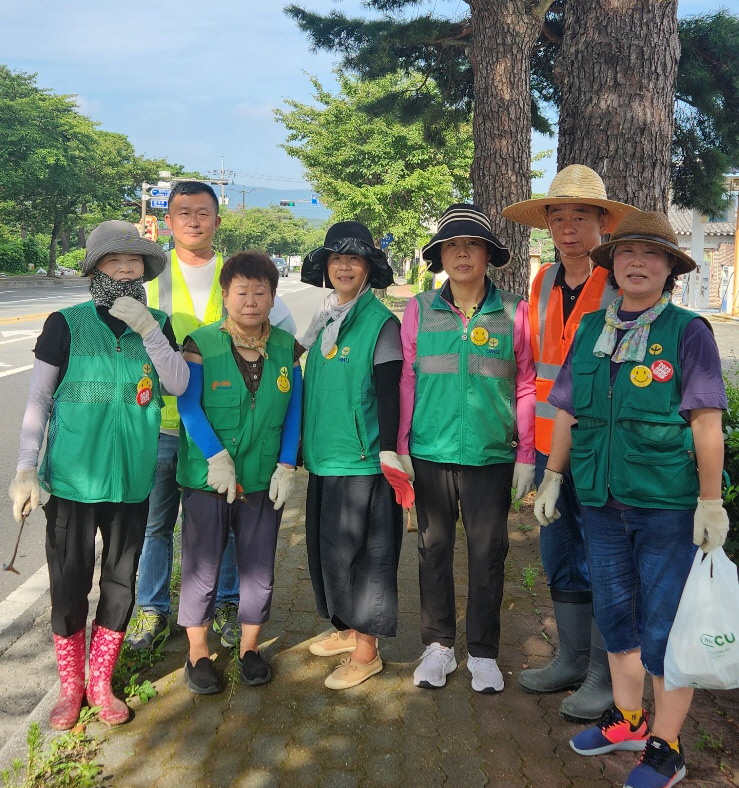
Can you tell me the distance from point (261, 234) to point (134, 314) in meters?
87.6

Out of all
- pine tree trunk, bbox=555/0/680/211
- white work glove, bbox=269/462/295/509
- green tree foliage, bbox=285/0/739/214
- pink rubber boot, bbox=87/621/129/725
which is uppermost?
green tree foliage, bbox=285/0/739/214

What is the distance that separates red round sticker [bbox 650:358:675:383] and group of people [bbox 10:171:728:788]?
0.13 meters

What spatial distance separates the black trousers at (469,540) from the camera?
3.08 metres

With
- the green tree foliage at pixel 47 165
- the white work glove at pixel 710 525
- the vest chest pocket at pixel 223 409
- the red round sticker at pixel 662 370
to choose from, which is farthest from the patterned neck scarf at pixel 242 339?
the green tree foliage at pixel 47 165

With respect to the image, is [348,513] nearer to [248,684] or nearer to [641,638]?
[248,684]

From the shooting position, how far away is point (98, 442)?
2760 millimetres

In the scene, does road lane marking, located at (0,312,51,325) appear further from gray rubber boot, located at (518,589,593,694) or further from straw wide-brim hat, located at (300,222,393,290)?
gray rubber boot, located at (518,589,593,694)

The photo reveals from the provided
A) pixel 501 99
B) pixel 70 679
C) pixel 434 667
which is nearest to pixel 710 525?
pixel 434 667

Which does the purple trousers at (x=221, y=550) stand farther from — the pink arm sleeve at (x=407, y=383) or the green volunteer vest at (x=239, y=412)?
the pink arm sleeve at (x=407, y=383)

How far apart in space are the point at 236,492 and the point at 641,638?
1.59 metres

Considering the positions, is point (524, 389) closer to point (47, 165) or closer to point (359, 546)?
point (359, 546)

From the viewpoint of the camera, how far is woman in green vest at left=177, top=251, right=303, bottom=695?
2.96 metres

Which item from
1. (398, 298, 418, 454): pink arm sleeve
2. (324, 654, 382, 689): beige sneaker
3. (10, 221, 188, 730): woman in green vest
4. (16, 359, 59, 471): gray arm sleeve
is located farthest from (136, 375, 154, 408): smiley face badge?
(324, 654, 382, 689): beige sneaker

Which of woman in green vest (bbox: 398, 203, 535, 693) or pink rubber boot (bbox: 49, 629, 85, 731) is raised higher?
woman in green vest (bbox: 398, 203, 535, 693)
